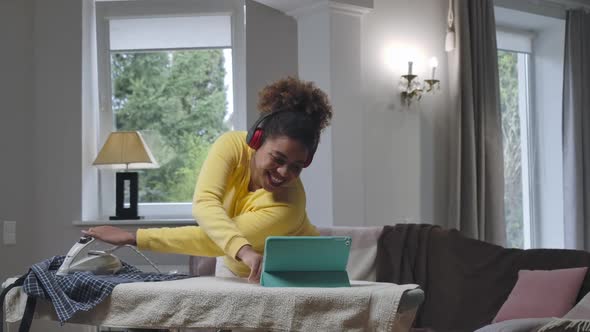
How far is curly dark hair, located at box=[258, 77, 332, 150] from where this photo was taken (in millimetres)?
1812

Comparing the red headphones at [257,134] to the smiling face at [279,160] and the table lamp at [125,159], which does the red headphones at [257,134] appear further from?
the table lamp at [125,159]

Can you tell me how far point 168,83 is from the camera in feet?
15.9

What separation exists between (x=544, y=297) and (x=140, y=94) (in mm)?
2671

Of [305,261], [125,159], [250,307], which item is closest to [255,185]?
[305,261]

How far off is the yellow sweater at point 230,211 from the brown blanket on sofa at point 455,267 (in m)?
2.03

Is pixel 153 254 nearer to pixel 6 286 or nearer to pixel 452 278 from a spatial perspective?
pixel 452 278

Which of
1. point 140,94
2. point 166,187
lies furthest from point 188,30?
point 166,187

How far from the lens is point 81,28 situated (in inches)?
176

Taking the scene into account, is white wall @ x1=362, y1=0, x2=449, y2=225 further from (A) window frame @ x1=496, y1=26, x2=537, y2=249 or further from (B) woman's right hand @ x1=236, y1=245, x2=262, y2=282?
(B) woman's right hand @ x1=236, y1=245, x2=262, y2=282

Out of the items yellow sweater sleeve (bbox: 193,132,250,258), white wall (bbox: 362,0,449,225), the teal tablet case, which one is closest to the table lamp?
white wall (bbox: 362,0,449,225)

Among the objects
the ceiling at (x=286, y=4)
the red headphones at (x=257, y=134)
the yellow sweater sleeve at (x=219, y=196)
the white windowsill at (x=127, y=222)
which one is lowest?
the white windowsill at (x=127, y=222)

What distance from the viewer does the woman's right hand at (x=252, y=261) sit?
1.68 meters

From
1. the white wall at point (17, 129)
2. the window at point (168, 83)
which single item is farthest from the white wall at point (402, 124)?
the white wall at point (17, 129)

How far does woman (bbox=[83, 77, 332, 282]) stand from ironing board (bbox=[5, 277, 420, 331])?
23 cm
